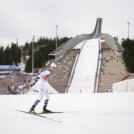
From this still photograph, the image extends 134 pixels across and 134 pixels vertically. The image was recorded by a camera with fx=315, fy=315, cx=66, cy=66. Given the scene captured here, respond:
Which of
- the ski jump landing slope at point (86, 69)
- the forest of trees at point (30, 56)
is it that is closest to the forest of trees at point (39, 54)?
the forest of trees at point (30, 56)

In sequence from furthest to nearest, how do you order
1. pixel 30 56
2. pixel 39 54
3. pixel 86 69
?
pixel 30 56, pixel 39 54, pixel 86 69

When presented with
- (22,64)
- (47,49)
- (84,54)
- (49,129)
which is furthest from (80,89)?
(22,64)

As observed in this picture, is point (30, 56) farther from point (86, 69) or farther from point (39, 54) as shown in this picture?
point (86, 69)

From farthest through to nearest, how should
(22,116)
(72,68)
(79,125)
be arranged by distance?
(72,68) → (22,116) → (79,125)

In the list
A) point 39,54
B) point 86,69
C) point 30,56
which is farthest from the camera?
point 30,56

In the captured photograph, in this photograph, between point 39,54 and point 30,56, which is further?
point 30,56

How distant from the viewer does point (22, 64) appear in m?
95.2

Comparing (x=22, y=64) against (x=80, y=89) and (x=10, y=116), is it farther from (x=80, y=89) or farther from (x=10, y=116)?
(x=10, y=116)

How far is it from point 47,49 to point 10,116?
66504 millimetres

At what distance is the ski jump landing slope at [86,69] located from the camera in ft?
91.0

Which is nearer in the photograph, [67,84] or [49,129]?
[49,129]

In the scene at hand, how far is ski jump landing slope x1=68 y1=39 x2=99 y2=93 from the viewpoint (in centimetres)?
2773

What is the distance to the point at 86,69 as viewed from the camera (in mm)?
33344

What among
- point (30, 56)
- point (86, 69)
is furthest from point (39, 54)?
point (86, 69)
